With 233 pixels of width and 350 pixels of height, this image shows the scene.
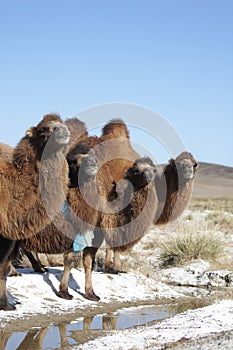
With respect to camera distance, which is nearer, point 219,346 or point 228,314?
point 219,346

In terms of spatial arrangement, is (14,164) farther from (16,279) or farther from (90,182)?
(16,279)

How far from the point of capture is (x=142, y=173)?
900 cm

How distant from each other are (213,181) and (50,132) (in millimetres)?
96844

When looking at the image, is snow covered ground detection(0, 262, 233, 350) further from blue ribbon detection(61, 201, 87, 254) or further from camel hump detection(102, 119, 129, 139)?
camel hump detection(102, 119, 129, 139)

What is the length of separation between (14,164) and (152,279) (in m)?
4.15

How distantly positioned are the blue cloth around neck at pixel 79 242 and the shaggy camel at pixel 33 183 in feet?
3.51

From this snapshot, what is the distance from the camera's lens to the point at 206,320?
22.0 feet

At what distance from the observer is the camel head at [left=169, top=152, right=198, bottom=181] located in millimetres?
10000

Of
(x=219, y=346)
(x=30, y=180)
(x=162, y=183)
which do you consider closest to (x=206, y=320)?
(x=219, y=346)

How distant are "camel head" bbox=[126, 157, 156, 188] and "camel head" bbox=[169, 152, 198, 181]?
0.97 meters

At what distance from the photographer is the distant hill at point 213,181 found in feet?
281

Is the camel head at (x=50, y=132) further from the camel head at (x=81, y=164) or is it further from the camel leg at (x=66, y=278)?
the camel leg at (x=66, y=278)

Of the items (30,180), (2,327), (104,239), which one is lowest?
(2,327)

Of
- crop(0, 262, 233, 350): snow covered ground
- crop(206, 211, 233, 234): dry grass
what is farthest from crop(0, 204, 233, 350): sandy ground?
crop(206, 211, 233, 234): dry grass
